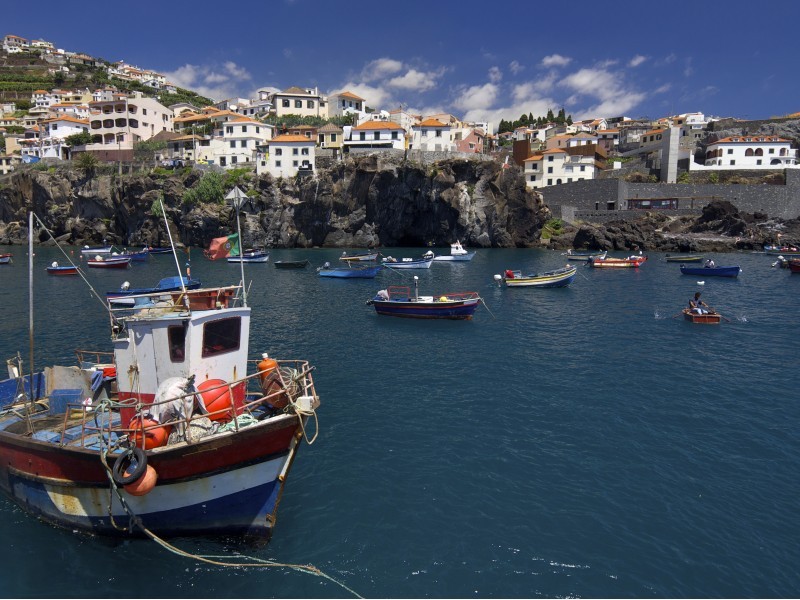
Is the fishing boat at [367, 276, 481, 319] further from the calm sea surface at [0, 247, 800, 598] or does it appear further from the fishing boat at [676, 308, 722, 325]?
the fishing boat at [676, 308, 722, 325]

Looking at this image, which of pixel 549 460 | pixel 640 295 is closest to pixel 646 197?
pixel 640 295

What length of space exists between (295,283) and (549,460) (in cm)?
3789

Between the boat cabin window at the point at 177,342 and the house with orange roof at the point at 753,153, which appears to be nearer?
the boat cabin window at the point at 177,342

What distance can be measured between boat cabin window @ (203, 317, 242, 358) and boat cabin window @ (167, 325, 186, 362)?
1.54 feet

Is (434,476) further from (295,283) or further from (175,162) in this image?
(175,162)

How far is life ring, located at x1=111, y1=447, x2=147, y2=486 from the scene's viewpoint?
9.29 m

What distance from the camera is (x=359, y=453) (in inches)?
591

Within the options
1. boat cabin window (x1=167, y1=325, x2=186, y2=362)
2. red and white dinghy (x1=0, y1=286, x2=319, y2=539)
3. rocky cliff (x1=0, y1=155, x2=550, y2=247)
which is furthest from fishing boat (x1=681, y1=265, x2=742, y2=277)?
boat cabin window (x1=167, y1=325, x2=186, y2=362)

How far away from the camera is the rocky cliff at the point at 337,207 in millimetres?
78625

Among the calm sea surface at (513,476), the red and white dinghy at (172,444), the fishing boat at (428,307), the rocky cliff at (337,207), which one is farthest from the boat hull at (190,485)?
the rocky cliff at (337,207)

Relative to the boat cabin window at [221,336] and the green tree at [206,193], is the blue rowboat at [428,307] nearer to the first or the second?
the boat cabin window at [221,336]

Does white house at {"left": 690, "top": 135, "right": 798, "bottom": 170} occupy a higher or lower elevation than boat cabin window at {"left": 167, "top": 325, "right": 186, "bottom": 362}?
higher

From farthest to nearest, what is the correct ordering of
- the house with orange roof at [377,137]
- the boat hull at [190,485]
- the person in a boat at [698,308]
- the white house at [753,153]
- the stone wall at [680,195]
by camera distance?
the white house at [753,153] < the house with orange roof at [377,137] < the stone wall at [680,195] < the person in a boat at [698,308] < the boat hull at [190,485]

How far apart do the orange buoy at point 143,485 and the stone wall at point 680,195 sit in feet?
288
